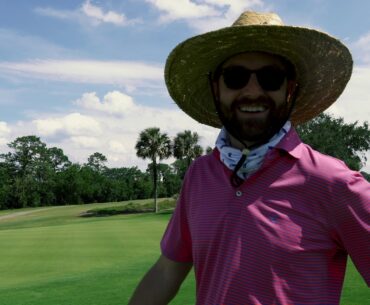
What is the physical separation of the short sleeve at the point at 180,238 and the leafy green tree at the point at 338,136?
4930cm

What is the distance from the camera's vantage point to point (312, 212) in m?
1.78

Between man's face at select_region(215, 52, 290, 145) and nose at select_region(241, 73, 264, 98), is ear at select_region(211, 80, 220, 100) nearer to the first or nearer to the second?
man's face at select_region(215, 52, 290, 145)

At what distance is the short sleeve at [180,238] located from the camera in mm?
2197

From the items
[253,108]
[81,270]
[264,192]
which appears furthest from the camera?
[81,270]

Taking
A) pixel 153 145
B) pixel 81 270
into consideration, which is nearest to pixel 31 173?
pixel 153 145

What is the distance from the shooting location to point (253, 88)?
6.89 feet

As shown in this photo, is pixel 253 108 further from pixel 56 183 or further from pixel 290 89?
pixel 56 183

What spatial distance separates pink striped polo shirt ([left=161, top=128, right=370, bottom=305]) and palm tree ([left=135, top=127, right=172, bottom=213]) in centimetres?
4705

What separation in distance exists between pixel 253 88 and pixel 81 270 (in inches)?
415

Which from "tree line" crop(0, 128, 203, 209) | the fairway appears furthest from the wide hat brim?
"tree line" crop(0, 128, 203, 209)

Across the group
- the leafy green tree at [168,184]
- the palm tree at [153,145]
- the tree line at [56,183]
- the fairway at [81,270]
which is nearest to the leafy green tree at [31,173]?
the tree line at [56,183]

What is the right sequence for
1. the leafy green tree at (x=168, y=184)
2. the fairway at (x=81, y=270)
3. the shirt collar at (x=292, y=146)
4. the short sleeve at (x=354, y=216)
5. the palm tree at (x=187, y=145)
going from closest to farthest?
the short sleeve at (x=354, y=216) < the shirt collar at (x=292, y=146) < the fairway at (x=81, y=270) < the palm tree at (x=187, y=145) < the leafy green tree at (x=168, y=184)

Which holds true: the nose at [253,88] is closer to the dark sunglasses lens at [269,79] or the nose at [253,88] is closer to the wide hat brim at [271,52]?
the dark sunglasses lens at [269,79]

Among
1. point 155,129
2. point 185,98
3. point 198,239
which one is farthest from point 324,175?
point 155,129
